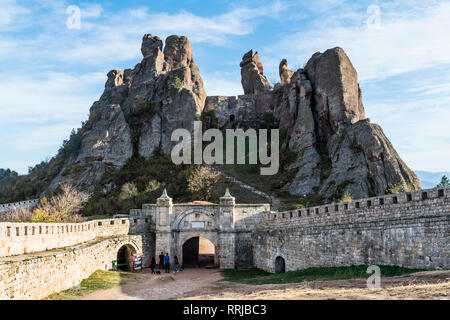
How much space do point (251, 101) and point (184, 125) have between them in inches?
503

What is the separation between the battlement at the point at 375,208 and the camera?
16.5 m

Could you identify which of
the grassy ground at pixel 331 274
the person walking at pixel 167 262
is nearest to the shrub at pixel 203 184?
the person walking at pixel 167 262

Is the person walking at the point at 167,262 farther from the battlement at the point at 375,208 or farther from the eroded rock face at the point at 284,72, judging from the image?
the eroded rock face at the point at 284,72

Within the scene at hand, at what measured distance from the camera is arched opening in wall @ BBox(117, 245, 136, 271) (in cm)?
2947

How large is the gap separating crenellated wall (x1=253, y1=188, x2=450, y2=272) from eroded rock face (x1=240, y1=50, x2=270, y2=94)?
45.9m

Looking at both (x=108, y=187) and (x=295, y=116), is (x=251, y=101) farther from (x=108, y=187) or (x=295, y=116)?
(x=108, y=187)

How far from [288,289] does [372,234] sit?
18.8ft

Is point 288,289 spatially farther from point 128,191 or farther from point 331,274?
point 128,191

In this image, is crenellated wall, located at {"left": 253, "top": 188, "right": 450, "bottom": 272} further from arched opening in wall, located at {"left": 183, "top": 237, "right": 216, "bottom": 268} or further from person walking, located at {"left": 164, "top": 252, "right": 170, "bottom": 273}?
arched opening in wall, located at {"left": 183, "top": 237, "right": 216, "bottom": 268}

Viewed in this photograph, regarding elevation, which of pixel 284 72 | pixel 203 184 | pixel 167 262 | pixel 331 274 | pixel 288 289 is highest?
pixel 284 72

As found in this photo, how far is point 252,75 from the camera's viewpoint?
72125 mm

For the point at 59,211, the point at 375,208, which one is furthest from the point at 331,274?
the point at 59,211

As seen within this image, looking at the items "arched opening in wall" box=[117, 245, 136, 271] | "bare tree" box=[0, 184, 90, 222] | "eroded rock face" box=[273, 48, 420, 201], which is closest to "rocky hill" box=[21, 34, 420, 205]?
"eroded rock face" box=[273, 48, 420, 201]

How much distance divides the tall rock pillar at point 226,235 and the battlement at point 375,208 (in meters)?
4.57
